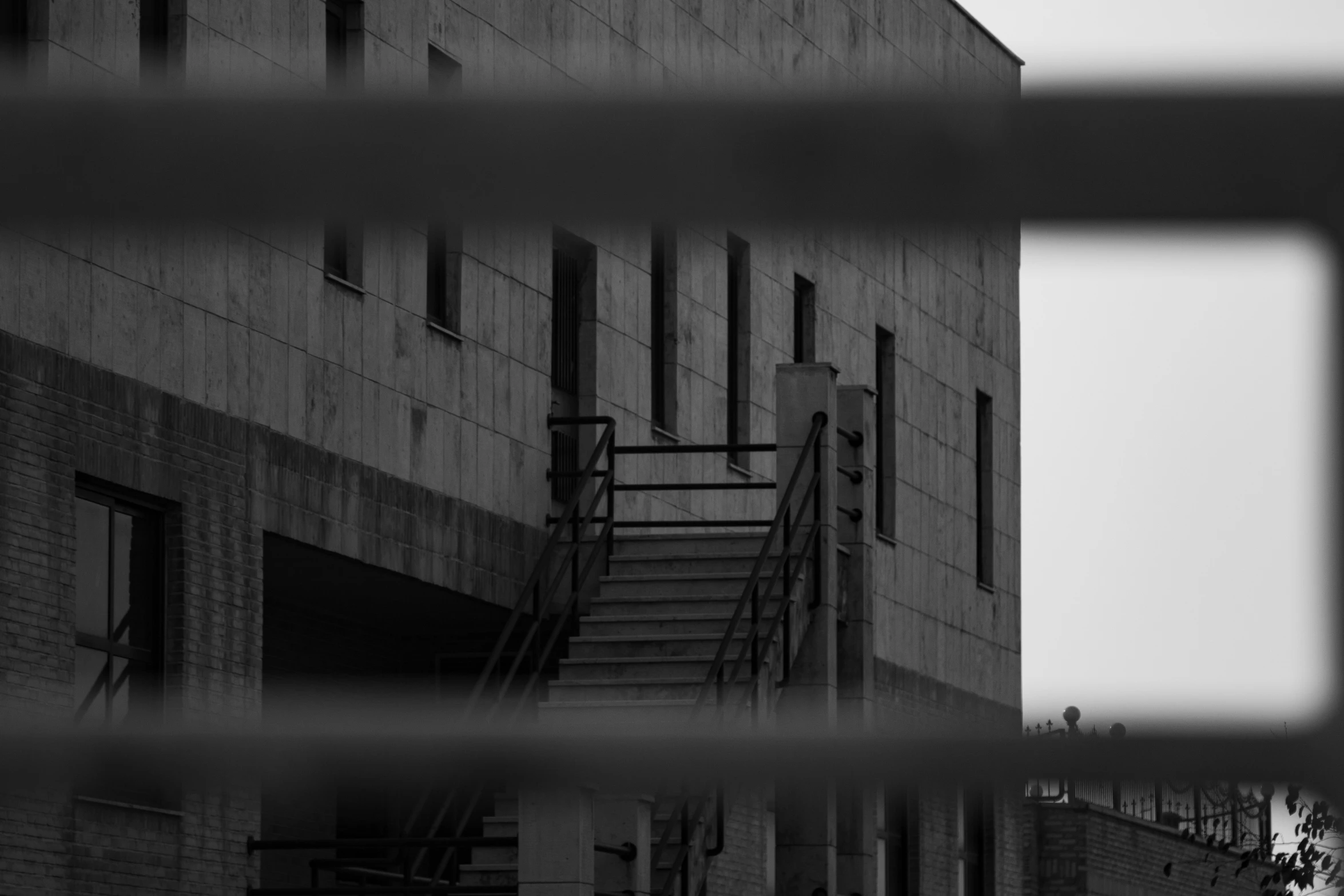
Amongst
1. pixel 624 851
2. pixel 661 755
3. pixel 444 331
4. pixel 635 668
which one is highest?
pixel 444 331

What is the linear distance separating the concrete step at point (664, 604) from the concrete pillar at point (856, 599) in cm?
82

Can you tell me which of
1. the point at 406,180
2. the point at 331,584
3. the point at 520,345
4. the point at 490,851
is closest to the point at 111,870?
the point at 490,851

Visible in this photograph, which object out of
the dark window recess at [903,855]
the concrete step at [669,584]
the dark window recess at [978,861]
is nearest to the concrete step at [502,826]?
the concrete step at [669,584]

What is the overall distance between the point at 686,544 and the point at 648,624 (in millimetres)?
1313

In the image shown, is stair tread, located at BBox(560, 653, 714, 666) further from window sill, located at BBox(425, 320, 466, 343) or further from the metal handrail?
window sill, located at BBox(425, 320, 466, 343)

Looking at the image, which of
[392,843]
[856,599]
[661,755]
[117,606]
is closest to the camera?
[661,755]

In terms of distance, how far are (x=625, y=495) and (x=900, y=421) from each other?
714 centimetres

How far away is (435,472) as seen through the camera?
18.2 metres

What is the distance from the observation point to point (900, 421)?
27375 mm

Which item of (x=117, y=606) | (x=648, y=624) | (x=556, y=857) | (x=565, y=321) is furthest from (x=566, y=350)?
(x=556, y=857)

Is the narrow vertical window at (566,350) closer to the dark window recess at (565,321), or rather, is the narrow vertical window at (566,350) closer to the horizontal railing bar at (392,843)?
the dark window recess at (565,321)

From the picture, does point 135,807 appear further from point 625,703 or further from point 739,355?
point 739,355

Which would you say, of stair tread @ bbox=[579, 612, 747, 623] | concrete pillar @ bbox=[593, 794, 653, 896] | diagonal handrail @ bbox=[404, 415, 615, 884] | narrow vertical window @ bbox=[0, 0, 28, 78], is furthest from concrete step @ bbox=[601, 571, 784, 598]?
narrow vertical window @ bbox=[0, 0, 28, 78]

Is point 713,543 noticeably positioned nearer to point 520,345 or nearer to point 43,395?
point 520,345
